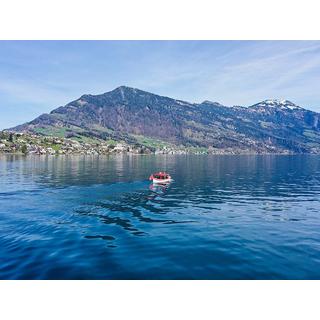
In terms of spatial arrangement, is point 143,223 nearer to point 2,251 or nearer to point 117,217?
point 117,217

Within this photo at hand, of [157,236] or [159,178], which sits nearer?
[157,236]

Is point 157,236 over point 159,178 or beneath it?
beneath

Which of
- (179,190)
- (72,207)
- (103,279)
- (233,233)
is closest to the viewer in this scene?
(103,279)

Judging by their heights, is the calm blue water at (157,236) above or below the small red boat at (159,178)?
below

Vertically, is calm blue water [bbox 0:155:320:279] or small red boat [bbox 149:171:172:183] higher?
small red boat [bbox 149:171:172:183]

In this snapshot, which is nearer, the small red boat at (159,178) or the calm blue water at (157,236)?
the calm blue water at (157,236)

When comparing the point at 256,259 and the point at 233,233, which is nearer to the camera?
the point at 256,259

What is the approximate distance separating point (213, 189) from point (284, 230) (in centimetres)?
4356

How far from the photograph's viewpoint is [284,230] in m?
46.8

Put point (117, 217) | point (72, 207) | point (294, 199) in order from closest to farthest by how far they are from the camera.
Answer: point (117, 217) → point (72, 207) → point (294, 199)

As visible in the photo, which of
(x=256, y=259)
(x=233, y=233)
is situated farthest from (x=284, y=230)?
(x=256, y=259)

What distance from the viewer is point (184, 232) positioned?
44719mm

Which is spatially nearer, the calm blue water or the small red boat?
the calm blue water

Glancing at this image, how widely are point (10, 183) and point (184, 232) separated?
75250 mm
